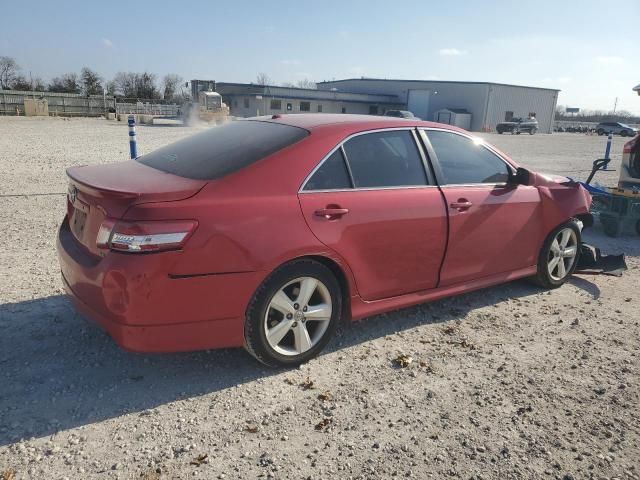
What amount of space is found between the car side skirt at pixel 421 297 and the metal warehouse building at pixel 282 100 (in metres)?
51.8

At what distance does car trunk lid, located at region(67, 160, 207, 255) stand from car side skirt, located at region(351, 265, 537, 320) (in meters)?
1.43

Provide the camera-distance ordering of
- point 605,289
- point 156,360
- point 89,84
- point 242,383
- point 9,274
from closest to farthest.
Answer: point 242,383 → point 156,360 → point 9,274 → point 605,289 → point 89,84

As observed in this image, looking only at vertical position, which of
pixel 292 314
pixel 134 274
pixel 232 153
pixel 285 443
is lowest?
pixel 285 443

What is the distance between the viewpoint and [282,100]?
2247 inches

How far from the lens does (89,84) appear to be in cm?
6519

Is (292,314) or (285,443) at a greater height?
(292,314)

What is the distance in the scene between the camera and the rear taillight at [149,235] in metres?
2.81

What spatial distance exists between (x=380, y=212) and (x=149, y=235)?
5.23ft

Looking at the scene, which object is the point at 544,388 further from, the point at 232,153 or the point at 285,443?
the point at 232,153

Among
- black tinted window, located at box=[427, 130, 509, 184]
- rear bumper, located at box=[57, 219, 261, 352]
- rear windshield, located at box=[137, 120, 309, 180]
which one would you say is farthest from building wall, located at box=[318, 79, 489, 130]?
rear bumper, located at box=[57, 219, 261, 352]

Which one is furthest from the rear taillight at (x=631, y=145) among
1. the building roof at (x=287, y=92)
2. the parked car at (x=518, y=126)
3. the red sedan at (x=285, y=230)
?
the building roof at (x=287, y=92)

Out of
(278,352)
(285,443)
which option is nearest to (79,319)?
(278,352)

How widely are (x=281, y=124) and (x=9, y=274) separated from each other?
3062 mm

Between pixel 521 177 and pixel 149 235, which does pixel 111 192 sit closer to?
pixel 149 235
